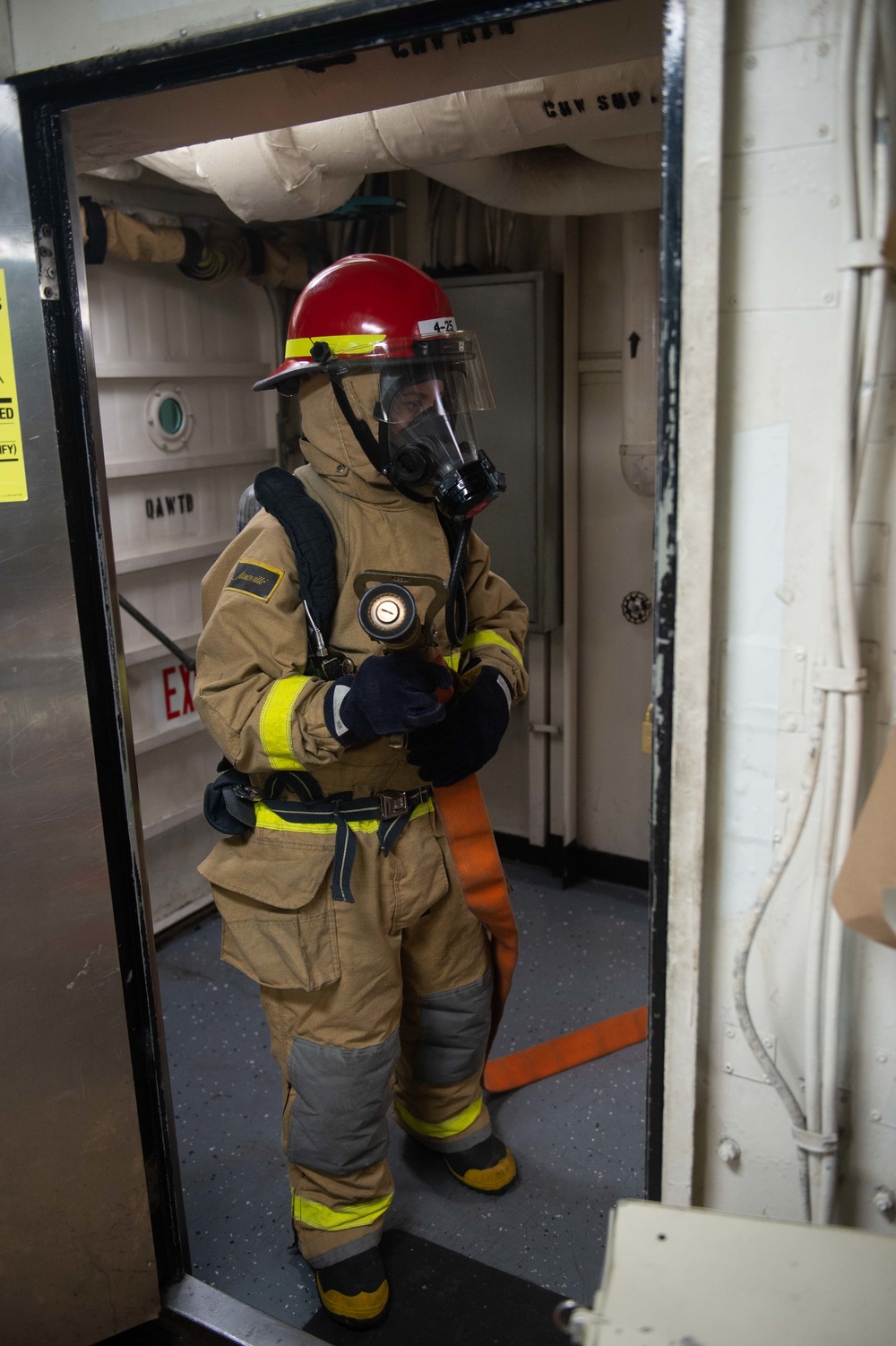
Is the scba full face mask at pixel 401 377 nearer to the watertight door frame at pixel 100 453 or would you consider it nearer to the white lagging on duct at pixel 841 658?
the watertight door frame at pixel 100 453

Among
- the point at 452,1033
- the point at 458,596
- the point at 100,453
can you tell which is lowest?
the point at 452,1033

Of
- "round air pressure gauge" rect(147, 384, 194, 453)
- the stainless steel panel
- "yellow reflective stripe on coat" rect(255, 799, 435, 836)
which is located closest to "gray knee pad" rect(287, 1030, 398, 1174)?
the stainless steel panel

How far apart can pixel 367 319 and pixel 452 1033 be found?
62.0 inches

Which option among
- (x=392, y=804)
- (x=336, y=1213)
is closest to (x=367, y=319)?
(x=392, y=804)

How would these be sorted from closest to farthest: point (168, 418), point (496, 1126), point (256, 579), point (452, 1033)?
point (256, 579) < point (452, 1033) < point (496, 1126) < point (168, 418)

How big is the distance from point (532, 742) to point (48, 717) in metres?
2.37

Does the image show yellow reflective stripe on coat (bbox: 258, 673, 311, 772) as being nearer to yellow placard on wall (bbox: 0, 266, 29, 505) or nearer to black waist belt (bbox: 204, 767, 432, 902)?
black waist belt (bbox: 204, 767, 432, 902)

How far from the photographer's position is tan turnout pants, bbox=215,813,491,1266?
202 centimetres

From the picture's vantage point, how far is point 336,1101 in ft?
6.64

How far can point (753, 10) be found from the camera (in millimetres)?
1035

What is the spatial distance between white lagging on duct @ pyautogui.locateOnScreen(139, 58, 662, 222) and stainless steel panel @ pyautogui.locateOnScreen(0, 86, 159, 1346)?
997 millimetres

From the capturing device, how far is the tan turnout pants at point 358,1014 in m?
2.02

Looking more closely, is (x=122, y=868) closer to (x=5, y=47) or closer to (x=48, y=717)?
(x=48, y=717)

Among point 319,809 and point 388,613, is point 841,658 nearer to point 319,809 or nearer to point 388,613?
point 388,613
